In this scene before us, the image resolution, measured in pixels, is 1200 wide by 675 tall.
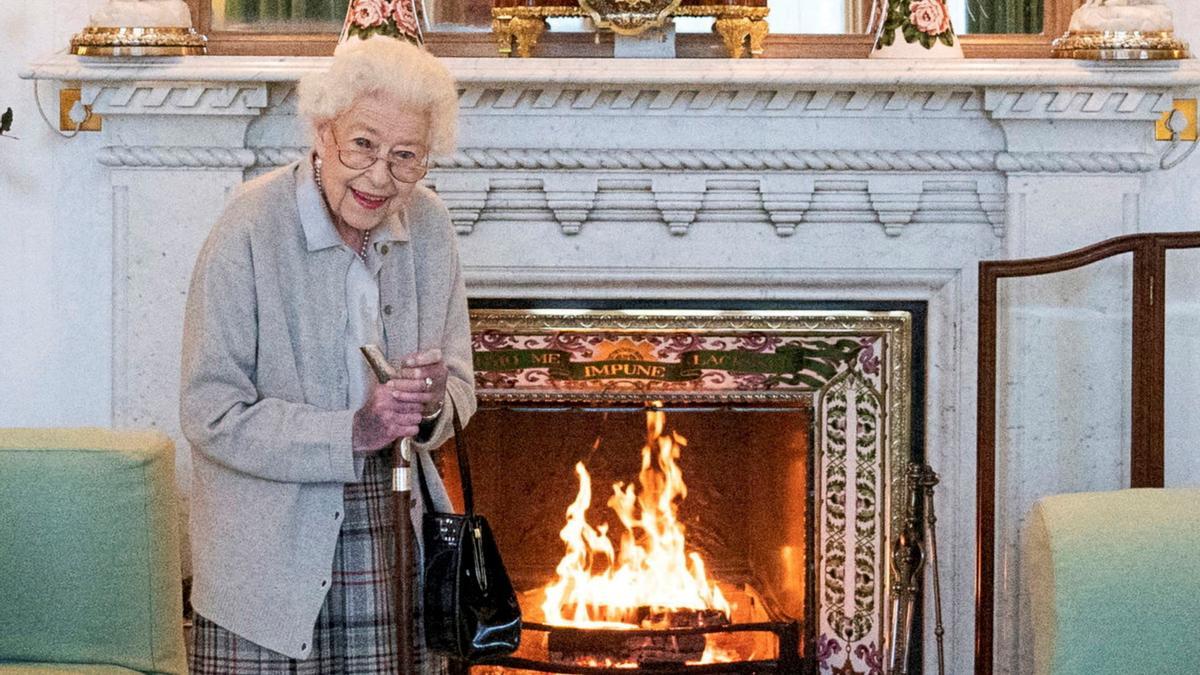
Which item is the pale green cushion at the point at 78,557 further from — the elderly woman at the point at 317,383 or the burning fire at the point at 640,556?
the burning fire at the point at 640,556

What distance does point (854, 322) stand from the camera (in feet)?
10.4

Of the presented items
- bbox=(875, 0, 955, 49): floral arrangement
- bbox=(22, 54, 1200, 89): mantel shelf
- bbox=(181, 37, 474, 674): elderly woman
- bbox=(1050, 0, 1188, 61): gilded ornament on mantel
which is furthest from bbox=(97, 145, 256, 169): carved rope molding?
bbox=(1050, 0, 1188, 61): gilded ornament on mantel

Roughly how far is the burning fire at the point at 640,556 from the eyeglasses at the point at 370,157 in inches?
54.8

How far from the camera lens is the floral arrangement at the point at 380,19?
9.84 feet

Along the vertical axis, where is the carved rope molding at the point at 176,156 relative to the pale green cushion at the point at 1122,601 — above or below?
above

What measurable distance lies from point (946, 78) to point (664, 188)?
577 millimetres

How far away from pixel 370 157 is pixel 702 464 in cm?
159

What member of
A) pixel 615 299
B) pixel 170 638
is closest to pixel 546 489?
pixel 615 299

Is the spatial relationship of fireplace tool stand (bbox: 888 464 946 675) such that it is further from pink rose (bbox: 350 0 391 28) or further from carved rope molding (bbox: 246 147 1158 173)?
pink rose (bbox: 350 0 391 28)

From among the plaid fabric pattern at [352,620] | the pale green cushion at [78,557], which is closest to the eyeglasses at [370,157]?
the plaid fabric pattern at [352,620]

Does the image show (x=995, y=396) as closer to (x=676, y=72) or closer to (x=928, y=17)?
(x=928, y=17)

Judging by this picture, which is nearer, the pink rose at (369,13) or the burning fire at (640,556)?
the pink rose at (369,13)

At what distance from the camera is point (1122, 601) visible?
2.18 metres

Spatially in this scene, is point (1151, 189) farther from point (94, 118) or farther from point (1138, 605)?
point (94, 118)
